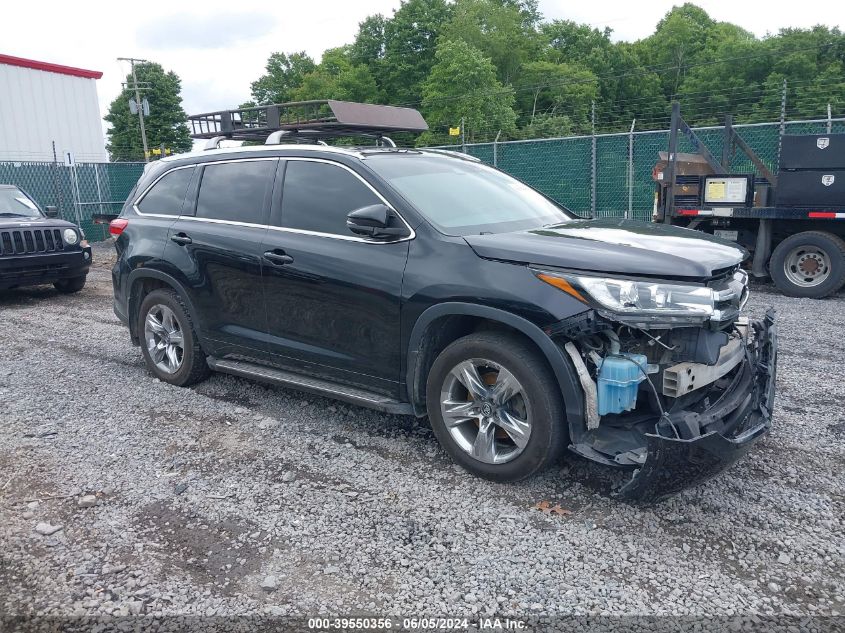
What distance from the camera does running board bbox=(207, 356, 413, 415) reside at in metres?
4.07

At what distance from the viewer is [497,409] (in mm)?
3602

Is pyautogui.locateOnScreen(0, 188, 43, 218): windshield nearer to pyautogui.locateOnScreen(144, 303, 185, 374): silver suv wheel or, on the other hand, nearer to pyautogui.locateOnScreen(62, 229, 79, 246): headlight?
pyautogui.locateOnScreen(62, 229, 79, 246): headlight

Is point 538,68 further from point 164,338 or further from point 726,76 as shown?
point 164,338

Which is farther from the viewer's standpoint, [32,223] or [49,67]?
[49,67]

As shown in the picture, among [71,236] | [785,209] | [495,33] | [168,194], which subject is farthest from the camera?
[495,33]

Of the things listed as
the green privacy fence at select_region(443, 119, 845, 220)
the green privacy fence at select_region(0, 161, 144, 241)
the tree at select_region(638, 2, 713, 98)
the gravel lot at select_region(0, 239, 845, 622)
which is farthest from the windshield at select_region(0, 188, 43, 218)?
the tree at select_region(638, 2, 713, 98)

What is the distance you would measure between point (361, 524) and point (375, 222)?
5.30ft

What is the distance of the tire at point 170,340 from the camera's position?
17.4ft

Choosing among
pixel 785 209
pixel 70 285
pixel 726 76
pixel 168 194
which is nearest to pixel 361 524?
pixel 168 194

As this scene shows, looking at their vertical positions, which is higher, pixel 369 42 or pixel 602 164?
pixel 369 42

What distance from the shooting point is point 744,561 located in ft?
9.88

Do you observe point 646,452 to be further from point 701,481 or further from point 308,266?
point 308,266

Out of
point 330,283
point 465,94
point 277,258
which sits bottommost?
point 330,283

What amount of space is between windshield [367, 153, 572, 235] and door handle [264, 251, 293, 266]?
80 cm
